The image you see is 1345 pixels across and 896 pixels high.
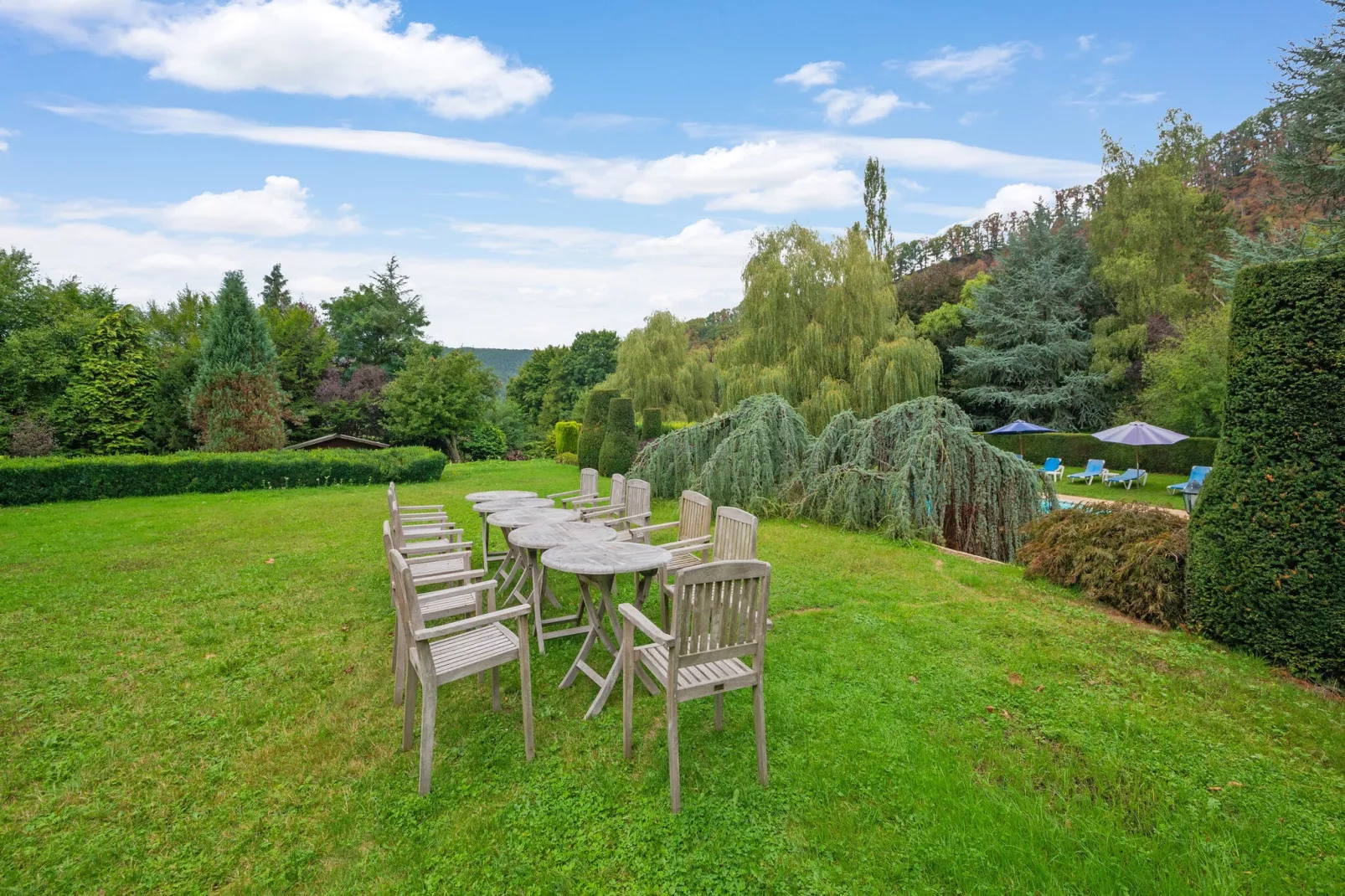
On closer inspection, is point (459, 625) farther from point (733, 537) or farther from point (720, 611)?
point (733, 537)

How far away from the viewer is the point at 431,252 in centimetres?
1596

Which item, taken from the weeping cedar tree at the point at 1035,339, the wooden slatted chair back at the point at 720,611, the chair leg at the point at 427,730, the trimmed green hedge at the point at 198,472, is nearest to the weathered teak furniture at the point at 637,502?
the wooden slatted chair back at the point at 720,611

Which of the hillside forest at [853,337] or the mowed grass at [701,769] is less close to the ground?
the hillside forest at [853,337]

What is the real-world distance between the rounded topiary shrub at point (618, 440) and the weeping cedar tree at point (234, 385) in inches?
447

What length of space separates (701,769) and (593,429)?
47.3 ft

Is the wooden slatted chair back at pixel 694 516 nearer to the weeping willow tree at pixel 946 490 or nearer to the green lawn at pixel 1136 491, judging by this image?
the weeping willow tree at pixel 946 490

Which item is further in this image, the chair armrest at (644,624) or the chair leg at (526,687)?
the chair leg at (526,687)

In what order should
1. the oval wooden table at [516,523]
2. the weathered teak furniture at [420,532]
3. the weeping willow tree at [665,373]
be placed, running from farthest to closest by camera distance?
the weeping willow tree at [665,373]
the oval wooden table at [516,523]
the weathered teak furniture at [420,532]

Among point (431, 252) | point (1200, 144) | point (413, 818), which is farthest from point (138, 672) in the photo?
point (1200, 144)

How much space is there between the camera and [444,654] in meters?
2.89

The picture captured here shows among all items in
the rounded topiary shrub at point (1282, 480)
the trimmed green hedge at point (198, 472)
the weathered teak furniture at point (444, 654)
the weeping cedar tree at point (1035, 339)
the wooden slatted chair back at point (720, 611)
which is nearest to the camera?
the wooden slatted chair back at point (720, 611)

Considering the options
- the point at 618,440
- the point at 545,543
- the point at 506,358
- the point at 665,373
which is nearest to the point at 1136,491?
the point at 618,440

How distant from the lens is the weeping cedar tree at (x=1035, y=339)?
21828 millimetres

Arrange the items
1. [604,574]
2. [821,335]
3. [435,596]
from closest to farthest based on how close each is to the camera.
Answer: [604,574], [435,596], [821,335]
